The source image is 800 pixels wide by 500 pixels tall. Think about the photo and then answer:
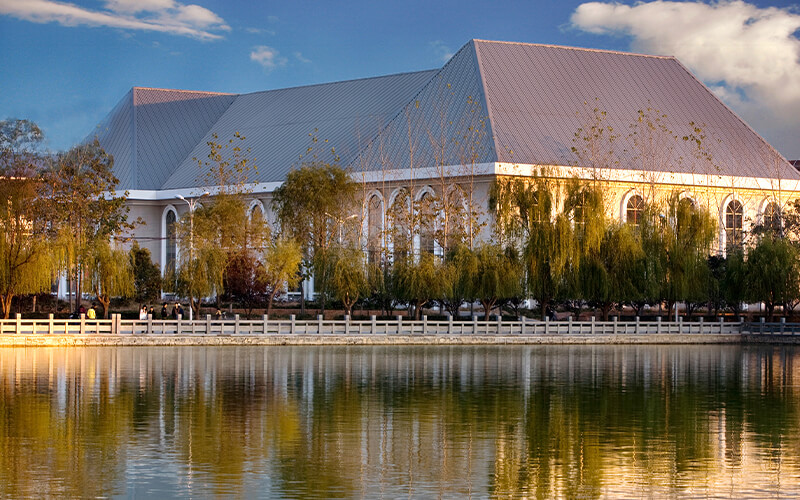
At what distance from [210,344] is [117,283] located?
9.33 meters

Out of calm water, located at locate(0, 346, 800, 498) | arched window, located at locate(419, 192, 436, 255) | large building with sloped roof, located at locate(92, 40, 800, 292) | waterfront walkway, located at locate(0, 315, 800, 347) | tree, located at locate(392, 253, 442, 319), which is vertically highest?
large building with sloped roof, located at locate(92, 40, 800, 292)

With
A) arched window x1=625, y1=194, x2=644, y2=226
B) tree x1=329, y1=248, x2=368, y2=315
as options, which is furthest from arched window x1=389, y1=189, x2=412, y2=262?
arched window x1=625, y1=194, x2=644, y2=226

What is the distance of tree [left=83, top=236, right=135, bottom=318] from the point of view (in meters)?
46.9

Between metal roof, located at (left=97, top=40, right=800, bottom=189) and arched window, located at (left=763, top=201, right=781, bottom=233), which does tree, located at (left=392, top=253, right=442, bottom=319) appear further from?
arched window, located at (left=763, top=201, right=781, bottom=233)

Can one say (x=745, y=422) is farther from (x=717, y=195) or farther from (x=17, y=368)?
(x=717, y=195)

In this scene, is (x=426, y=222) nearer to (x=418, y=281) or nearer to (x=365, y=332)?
(x=418, y=281)

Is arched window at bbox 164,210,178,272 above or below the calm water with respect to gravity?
above

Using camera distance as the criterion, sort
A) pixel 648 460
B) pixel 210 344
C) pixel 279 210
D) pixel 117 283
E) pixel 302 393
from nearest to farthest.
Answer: pixel 648 460 → pixel 302 393 → pixel 210 344 → pixel 117 283 → pixel 279 210

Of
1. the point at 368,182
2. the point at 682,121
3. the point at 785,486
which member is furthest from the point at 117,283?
the point at 785,486

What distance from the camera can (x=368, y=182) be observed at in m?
61.5

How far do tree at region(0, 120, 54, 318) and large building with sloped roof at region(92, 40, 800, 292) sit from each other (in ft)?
37.1

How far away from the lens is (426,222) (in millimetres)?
56094

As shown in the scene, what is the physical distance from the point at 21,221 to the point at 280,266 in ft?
37.0

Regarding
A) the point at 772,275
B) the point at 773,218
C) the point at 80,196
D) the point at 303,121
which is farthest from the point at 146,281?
the point at 773,218
